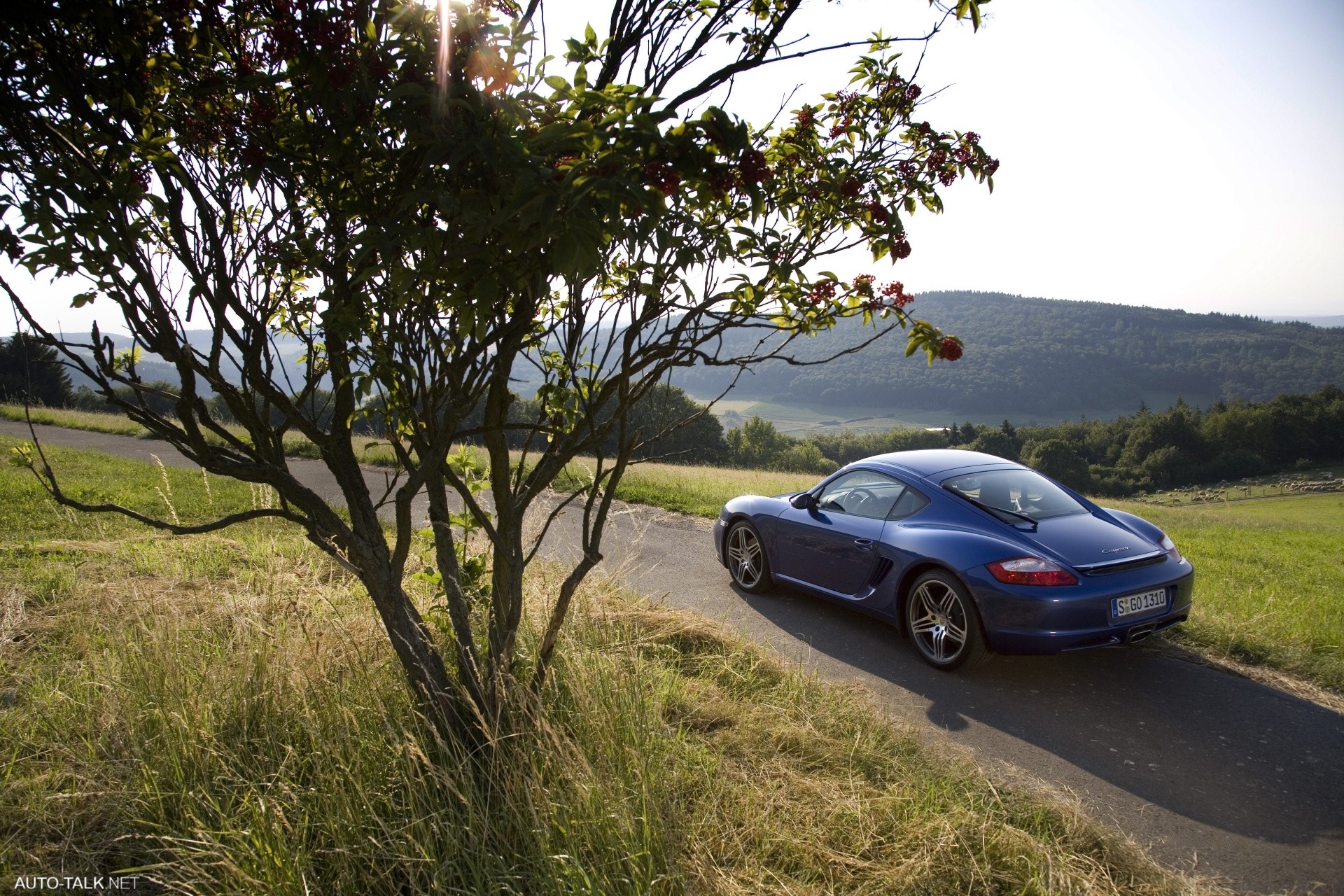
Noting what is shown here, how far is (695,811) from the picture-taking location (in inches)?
123

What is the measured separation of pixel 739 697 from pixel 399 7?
3.68m

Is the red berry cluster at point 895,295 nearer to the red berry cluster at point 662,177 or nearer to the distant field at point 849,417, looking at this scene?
the red berry cluster at point 662,177

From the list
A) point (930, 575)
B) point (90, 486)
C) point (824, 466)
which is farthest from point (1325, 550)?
point (824, 466)

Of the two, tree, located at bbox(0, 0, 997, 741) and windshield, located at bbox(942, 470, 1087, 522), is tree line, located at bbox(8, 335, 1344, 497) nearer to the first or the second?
windshield, located at bbox(942, 470, 1087, 522)

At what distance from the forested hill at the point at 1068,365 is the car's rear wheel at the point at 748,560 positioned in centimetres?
11356

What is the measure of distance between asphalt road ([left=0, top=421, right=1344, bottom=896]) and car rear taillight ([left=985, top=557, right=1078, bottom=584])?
728mm

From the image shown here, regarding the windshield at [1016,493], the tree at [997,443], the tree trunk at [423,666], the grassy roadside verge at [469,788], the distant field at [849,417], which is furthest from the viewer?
the distant field at [849,417]

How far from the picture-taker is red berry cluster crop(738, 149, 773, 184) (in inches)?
97.7

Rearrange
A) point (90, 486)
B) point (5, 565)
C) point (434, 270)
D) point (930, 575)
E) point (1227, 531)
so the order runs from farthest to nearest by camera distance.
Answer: point (1227, 531) < point (90, 486) < point (5, 565) < point (930, 575) < point (434, 270)

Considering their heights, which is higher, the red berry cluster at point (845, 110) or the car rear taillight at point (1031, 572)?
the red berry cluster at point (845, 110)

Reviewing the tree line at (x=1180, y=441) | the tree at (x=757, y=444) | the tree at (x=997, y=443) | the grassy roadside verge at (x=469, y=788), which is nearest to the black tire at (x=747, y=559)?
the grassy roadside verge at (x=469, y=788)

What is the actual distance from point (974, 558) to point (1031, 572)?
0.36 metres

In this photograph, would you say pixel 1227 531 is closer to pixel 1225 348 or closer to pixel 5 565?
pixel 5 565

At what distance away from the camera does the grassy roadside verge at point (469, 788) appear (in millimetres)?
2758
